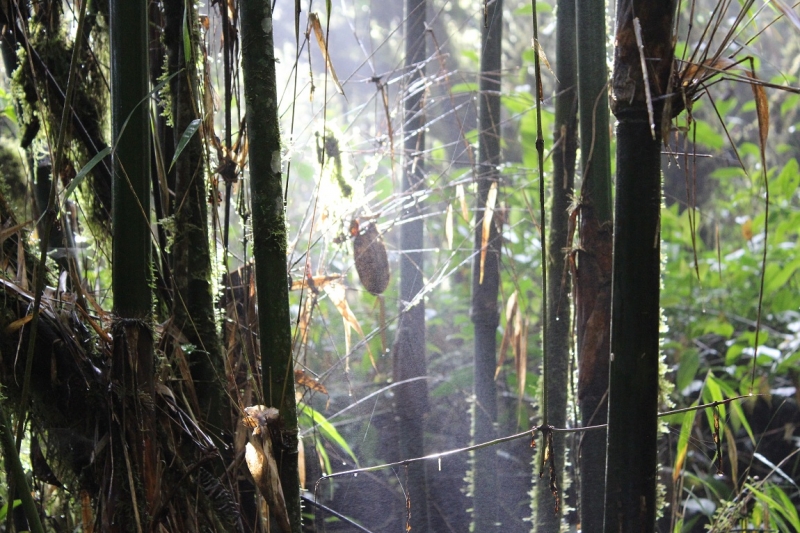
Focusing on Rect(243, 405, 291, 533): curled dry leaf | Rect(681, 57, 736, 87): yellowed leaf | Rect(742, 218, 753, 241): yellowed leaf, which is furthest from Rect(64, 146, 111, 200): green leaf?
Rect(742, 218, 753, 241): yellowed leaf

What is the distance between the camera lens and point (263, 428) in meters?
0.59

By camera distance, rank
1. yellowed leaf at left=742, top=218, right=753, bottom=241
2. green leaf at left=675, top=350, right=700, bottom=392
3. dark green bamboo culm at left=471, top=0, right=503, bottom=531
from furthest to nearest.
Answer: yellowed leaf at left=742, top=218, right=753, bottom=241, green leaf at left=675, top=350, right=700, bottom=392, dark green bamboo culm at left=471, top=0, right=503, bottom=531

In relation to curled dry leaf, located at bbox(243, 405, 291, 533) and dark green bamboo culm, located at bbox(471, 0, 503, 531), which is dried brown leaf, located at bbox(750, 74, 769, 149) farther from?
dark green bamboo culm, located at bbox(471, 0, 503, 531)

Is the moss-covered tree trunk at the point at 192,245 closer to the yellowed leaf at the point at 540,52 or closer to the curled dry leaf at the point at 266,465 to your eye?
the curled dry leaf at the point at 266,465

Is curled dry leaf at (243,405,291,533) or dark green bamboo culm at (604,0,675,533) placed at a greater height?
dark green bamboo culm at (604,0,675,533)

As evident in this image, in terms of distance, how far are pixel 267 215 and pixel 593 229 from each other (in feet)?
1.39

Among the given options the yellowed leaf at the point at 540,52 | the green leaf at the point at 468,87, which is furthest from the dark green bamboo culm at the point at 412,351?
the yellowed leaf at the point at 540,52

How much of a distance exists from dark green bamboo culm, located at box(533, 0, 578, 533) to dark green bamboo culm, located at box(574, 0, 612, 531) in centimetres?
8

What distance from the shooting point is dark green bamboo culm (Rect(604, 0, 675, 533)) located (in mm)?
531

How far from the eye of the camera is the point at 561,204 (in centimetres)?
99

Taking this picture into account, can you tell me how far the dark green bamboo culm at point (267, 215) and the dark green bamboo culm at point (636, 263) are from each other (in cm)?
30

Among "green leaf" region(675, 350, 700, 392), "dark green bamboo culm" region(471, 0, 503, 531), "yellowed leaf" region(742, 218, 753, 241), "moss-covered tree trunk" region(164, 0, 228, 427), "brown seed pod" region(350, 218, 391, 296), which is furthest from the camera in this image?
"yellowed leaf" region(742, 218, 753, 241)

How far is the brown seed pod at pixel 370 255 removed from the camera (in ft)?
4.03

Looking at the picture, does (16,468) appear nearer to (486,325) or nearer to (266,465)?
(266,465)
